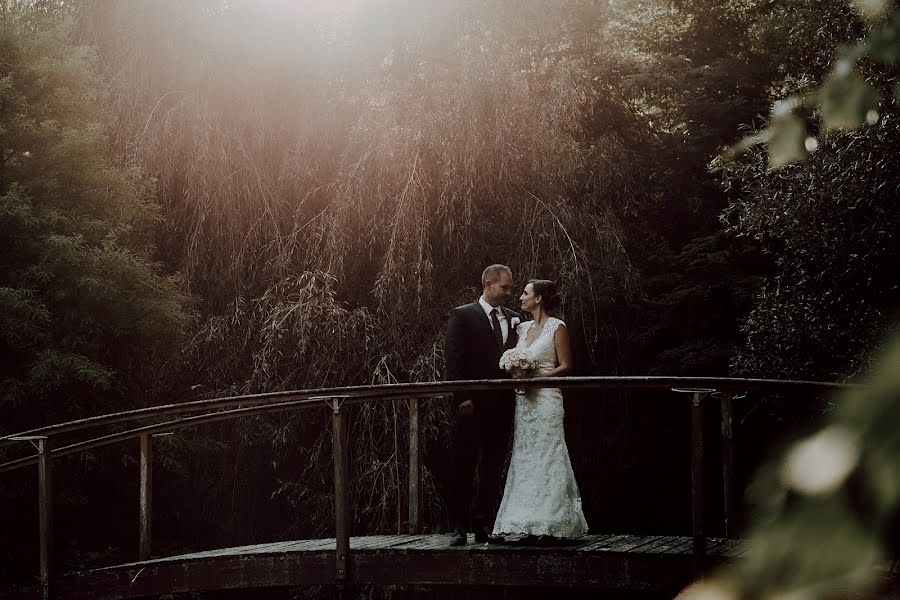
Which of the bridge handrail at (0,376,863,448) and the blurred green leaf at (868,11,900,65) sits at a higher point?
the blurred green leaf at (868,11,900,65)

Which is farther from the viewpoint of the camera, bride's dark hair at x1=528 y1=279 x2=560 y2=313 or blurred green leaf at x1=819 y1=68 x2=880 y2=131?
bride's dark hair at x1=528 y1=279 x2=560 y2=313

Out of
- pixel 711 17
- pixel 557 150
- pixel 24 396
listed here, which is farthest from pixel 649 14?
pixel 24 396

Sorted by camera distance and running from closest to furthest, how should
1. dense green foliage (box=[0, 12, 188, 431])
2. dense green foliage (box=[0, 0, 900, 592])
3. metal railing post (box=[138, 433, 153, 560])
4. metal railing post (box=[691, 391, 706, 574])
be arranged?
metal railing post (box=[691, 391, 706, 574]) < metal railing post (box=[138, 433, 153, 560]) < dense green foliage (box=[0, 0, 900, 592]) < dense green foliage (box=[0, 12, 188, 431])

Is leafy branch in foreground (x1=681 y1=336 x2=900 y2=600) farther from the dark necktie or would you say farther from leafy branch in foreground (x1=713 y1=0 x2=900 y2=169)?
the dark necktie

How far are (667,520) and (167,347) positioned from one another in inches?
246

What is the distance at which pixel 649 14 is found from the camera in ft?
53.5

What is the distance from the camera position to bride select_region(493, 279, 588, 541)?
6.25 metres

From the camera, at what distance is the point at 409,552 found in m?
6.26

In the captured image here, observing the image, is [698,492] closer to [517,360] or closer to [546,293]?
[517,360]

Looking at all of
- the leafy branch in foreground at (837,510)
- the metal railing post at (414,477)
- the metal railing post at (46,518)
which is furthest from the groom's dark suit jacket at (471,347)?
the leafy branch in foreground at (837,510)

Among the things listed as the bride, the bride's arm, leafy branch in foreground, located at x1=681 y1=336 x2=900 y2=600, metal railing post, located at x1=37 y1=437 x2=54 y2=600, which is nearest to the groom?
the bride

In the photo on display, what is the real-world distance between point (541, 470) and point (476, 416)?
0.48m

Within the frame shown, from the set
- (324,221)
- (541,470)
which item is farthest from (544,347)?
(324,221)

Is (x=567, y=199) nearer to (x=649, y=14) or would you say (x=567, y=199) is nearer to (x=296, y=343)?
(x=296, y=343)
